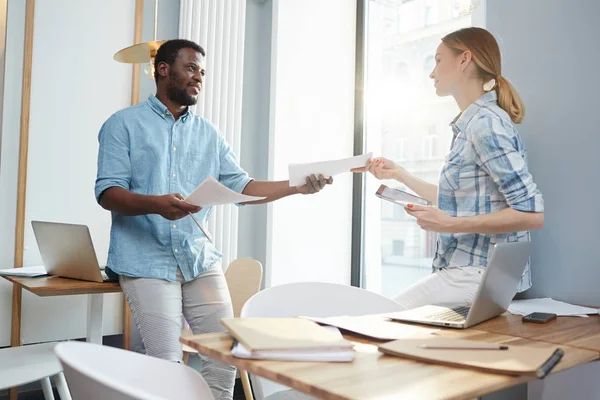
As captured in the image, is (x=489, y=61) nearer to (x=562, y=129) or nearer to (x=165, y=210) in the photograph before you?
(x=562, y=129)

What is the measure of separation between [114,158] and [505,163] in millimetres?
1316

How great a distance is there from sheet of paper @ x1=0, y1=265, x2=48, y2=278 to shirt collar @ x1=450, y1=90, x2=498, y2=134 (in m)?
1.85

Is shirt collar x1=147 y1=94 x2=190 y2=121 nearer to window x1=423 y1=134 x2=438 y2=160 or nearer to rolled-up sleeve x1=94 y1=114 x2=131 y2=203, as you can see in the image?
rolled-up sleeve x1=94 y1=114 x2=131 y2=203

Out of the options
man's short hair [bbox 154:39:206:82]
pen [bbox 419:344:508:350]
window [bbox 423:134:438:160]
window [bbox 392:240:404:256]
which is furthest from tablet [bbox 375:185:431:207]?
window [bbox 392:240:404:256]

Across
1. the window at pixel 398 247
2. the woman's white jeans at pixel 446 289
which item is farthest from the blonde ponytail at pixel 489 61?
the window at pixel 398 247

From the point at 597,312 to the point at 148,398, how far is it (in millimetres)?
1386

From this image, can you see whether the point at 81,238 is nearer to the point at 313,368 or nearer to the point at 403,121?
the point at 313,368

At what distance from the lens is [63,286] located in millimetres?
2156

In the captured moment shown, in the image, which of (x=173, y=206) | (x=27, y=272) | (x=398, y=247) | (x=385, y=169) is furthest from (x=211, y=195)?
(x=398, y=247)

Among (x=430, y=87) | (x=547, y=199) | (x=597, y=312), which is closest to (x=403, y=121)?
(x=430, y=87)

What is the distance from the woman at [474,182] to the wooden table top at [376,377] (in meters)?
0.59

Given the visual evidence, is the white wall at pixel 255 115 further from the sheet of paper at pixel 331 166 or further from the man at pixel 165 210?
the sheet of paper at pixel 331 166

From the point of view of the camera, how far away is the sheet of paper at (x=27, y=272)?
242 cm

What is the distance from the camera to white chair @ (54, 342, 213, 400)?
0.79 meters
